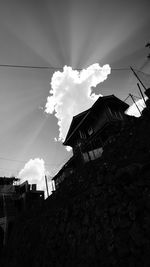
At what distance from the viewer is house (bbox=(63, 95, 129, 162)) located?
699 inches

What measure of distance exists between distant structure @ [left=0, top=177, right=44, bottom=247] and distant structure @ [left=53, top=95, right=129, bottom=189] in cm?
796

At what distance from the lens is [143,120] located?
764cm

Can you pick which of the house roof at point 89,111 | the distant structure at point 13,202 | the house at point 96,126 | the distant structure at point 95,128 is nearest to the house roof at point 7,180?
the distant structure at point 13,202

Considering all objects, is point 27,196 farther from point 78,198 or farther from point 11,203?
point 78,198

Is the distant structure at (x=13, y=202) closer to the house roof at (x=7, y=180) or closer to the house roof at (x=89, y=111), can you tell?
the house roof at (x=7, y=180)

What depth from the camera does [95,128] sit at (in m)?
20.2

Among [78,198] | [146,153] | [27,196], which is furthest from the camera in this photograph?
[27,196]

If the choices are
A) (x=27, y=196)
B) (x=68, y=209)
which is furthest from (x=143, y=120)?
(x=27, y=196)

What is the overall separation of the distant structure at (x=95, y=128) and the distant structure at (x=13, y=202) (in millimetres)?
7955

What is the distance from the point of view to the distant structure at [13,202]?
19.9 m

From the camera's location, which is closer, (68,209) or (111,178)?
(111,178)

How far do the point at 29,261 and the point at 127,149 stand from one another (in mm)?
9493

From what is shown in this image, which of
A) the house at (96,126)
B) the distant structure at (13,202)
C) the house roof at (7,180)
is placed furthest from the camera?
the house roof at (7,180)

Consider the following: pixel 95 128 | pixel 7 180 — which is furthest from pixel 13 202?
pixel 95 128
